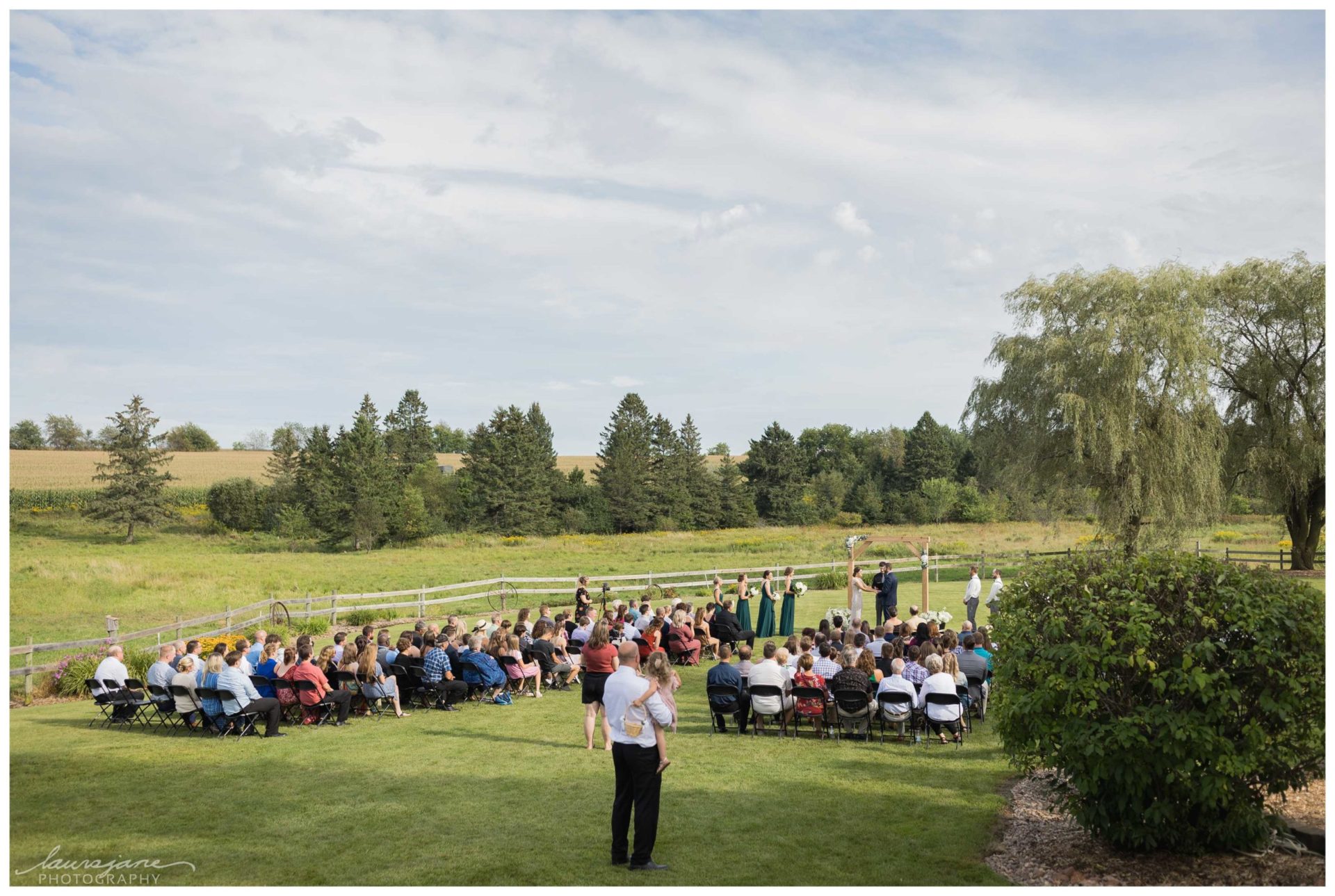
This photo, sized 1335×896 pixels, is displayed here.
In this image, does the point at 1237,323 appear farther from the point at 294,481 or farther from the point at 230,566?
the point at 294,481

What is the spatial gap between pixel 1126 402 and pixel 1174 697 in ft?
83.4

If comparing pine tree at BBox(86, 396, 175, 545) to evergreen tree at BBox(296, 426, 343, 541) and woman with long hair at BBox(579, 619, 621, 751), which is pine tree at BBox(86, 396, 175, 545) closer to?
evergreen tree at BBox(296, 426, 343, 541)

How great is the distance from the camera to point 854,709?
1216 centimetres

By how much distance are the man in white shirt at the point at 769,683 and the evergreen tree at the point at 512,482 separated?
57293 millimetres

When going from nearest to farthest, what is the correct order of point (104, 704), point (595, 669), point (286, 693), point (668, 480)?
point (595, 669), point (286, 693), point (104, 704), point (668, 480)

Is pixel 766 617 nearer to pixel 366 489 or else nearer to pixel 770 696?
pixel 770 696

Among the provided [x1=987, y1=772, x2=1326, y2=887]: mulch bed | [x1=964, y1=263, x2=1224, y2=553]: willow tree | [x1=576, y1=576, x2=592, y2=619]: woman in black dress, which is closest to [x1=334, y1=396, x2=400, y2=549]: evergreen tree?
[x1=964, y1=263, x2=1224, y2=553]: willow tree

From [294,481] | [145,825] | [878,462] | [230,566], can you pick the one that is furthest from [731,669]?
[878,462]

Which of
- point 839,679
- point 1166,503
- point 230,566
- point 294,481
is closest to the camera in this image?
point 839,679

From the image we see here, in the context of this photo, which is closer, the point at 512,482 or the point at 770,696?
the point at 770,696

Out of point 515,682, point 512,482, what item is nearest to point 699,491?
point 512,482

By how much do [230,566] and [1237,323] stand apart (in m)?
39.5

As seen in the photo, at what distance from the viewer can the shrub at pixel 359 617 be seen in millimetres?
23828

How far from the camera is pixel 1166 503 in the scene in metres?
30.6
